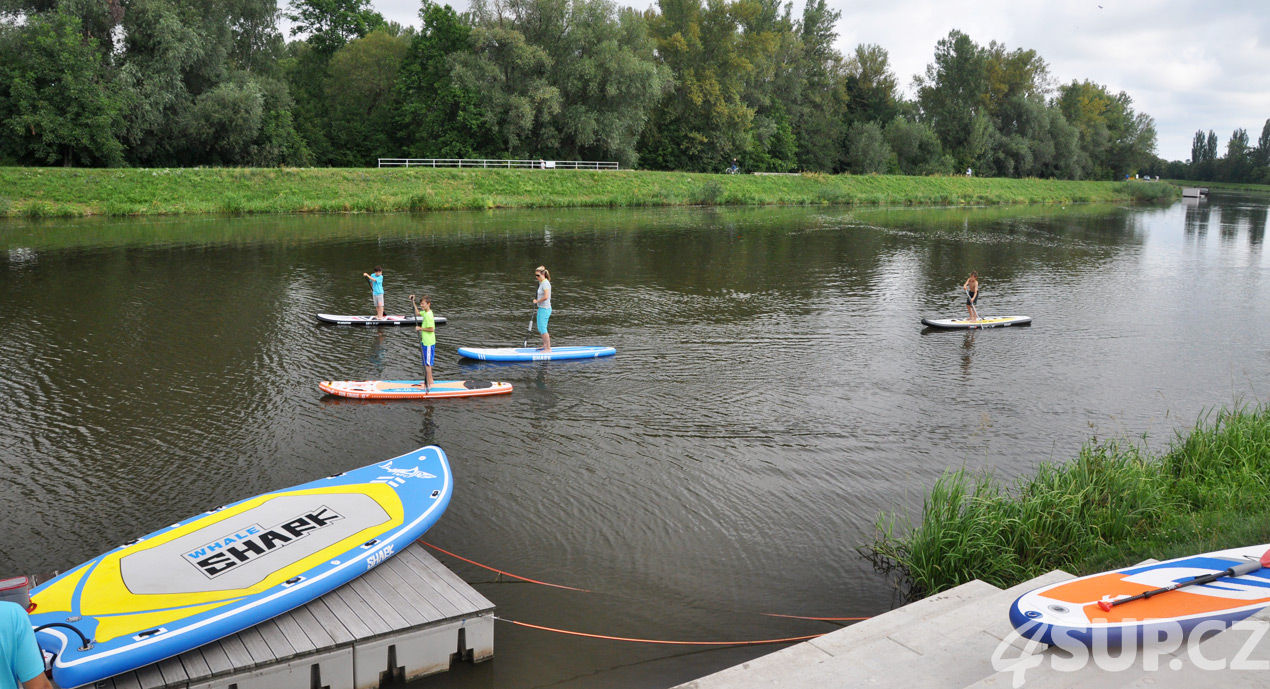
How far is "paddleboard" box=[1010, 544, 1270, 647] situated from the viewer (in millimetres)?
6156

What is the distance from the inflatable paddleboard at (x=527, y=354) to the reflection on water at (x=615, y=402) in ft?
1.12

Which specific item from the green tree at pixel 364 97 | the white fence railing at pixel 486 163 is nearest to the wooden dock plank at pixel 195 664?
the white fence railing at pixel 486 163

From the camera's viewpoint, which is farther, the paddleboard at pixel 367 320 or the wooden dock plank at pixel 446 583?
the paddleboard at pixel 367 320

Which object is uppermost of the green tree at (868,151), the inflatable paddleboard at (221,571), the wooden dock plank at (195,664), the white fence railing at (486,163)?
the green tree at (868,151)

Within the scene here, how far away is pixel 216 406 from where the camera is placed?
15.1 meters

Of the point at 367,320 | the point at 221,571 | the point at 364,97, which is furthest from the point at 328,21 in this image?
the point at 221,571

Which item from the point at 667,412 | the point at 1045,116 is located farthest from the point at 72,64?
the point at 1045,116

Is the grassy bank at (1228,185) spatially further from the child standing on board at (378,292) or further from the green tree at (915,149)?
the child standing on board at (378,292)

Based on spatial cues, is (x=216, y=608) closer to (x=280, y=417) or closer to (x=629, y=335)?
(x=280, y=417)

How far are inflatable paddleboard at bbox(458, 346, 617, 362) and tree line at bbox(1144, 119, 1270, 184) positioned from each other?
138 metres

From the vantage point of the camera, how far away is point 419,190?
55031mm

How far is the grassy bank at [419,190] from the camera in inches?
1774

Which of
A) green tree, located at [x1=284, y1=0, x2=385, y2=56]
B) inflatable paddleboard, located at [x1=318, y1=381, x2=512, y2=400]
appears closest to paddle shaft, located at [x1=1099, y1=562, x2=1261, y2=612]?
inflatable paddleboard, located at [x1=318, y1=381, x2=512, y2=400]

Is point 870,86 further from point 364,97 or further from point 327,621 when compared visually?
point 327,621
